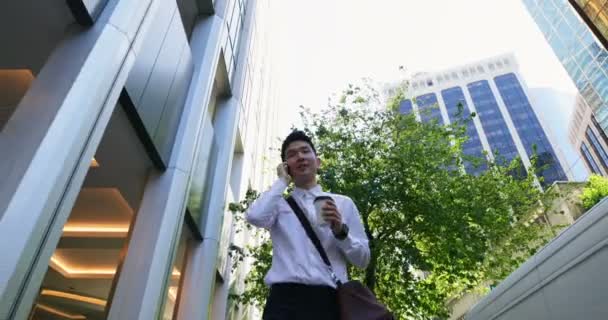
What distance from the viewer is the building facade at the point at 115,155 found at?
11.3ft

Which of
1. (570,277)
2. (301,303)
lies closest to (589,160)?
(570,277)

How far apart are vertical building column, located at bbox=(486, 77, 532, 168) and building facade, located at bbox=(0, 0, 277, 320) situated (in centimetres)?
7515

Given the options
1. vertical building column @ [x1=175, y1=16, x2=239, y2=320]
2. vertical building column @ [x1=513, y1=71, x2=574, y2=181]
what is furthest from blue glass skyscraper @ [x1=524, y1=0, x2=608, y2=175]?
vertical building column @ [x1=513, y1=71, x2=574, y2=181]

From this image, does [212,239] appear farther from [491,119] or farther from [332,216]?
[491,119]

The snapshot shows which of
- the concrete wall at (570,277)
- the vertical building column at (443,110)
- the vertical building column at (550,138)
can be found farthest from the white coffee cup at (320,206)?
the vertical building column at (443,110)

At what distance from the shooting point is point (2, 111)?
654 centimetres

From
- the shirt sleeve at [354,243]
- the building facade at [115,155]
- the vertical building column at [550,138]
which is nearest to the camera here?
the shirt sleeve at [354,243]

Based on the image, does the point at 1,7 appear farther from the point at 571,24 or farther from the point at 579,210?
the point at 571,24

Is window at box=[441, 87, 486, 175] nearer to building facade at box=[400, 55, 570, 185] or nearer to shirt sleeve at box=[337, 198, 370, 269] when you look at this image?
building facade at box=[400, 55, 570, 185]

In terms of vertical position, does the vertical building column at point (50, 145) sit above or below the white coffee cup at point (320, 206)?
above

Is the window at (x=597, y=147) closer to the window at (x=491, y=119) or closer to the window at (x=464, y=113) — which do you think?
the window at (x=491, y=119)

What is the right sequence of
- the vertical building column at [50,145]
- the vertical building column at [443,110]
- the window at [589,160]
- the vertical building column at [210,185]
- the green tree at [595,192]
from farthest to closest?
the vertical building column at [443,110] < the window at [589,160] < the green tree at [595,192] < the vertical building column at [210,185] < the vertical building column at [50,145]

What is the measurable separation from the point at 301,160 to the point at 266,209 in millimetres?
375

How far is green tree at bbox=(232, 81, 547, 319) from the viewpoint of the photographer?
35.9 feet
